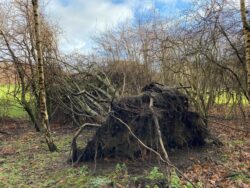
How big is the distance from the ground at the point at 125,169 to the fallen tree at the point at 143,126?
1.02 feet

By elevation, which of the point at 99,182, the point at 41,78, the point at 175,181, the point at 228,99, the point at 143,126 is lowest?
the point at 99,182

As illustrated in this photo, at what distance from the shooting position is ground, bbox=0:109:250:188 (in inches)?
247

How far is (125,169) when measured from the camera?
704 centimetres

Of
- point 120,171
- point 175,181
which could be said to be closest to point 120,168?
point 120,171

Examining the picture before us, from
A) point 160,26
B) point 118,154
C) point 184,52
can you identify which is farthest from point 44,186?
point 160,26

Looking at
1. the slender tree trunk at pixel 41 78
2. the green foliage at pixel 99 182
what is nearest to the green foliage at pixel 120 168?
the green foliage at pixel 99 182

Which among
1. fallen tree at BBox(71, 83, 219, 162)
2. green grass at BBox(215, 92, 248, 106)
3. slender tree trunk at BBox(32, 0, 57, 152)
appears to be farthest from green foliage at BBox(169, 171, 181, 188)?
green grass at BBox(215, 92, 248, 106)

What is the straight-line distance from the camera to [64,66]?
43.3 feet

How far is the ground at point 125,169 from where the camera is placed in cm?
628

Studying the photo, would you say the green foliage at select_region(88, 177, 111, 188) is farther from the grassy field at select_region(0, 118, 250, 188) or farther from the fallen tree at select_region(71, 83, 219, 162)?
the fallen tree at select_region(71, 83, 219, 162)

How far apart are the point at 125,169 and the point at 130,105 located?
5.15 ft

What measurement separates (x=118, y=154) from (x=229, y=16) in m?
6.90

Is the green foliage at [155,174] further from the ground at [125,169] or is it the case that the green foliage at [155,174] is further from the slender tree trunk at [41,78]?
the slender tree trunk at [41,78]

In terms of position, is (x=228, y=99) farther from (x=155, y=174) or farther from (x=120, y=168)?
(x=155, y=174)
